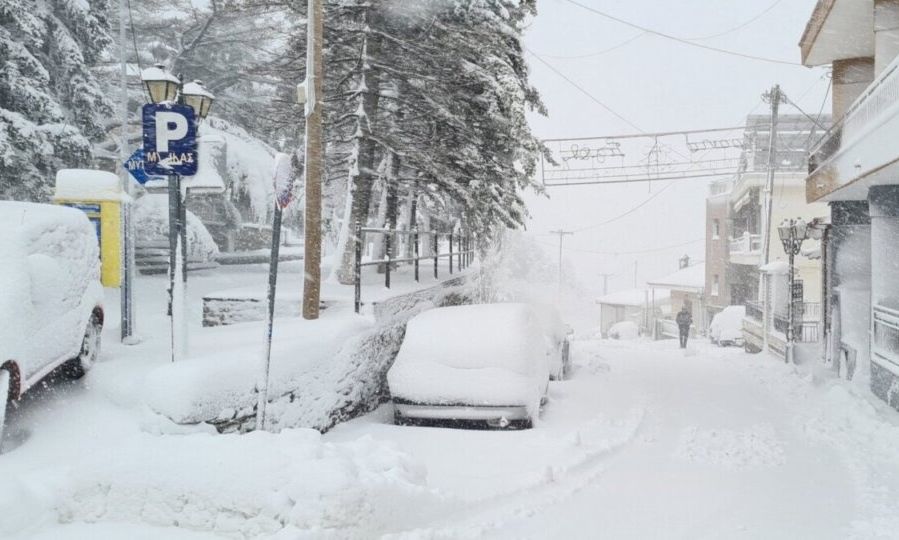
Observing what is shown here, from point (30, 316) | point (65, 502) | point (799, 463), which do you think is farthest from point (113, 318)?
point (799, 463)

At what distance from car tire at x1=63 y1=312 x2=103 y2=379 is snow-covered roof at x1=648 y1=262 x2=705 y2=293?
43937mm

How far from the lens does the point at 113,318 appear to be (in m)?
11.3

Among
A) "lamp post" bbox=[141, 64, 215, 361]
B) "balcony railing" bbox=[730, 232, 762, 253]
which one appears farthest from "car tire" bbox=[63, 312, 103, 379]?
"balcony railing" bbox=[730, 232, 762, 253]

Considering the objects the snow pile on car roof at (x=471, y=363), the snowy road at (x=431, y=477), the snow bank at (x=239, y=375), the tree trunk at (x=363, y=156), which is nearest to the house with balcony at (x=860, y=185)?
the snowy road at (x=431, y=477)

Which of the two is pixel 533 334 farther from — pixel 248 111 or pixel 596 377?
pixel 248 111

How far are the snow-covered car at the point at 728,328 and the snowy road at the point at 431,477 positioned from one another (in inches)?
987

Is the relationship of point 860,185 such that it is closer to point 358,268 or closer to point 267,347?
point 358,268

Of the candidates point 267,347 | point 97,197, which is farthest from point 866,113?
point 97,197

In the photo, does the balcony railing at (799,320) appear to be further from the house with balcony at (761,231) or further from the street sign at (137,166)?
the street sign at (137,166)

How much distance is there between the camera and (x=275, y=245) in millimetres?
5672

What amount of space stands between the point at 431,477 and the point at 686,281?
46.3 meters

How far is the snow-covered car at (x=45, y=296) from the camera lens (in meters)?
4.84

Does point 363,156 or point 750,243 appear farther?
point 750,243

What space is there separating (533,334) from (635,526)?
11.5 feet
